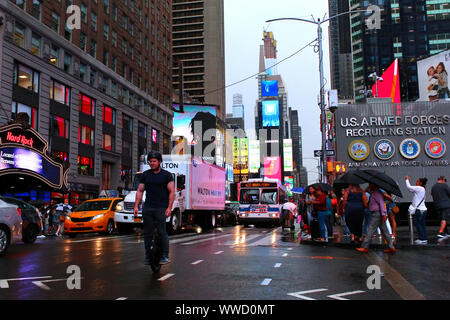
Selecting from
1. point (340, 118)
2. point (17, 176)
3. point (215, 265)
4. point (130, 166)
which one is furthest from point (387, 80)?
point (215, 265)

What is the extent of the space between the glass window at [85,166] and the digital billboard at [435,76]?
47.3 m

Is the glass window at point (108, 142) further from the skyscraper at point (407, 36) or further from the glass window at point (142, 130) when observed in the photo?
the skyscraper at point (407, 36)

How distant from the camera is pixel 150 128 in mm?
53656

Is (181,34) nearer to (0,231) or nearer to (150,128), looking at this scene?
(150,128)

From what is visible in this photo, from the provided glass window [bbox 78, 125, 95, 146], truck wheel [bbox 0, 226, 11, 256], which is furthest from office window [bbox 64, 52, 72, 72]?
Answer: truck wheel [bbox 0, 226, 11, 256]

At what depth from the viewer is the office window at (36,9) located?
32.3 m

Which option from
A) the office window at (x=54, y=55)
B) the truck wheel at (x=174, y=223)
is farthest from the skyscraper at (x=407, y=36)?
the truck wheel at (x=174, y=223)

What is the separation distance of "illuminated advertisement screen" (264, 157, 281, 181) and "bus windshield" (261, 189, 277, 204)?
6006 inches

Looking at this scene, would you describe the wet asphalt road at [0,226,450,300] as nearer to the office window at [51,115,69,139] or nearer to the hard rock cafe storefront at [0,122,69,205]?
the hard rock cafe storefront at [0,122,69,205]

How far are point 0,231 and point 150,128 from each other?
44.1 metres

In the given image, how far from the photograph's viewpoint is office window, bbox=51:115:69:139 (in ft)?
113

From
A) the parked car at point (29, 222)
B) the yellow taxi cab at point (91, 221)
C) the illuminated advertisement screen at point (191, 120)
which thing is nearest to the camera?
the parked car at point (29, 222)

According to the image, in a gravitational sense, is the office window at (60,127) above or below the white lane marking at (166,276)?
above

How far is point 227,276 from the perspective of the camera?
6.83 metres
